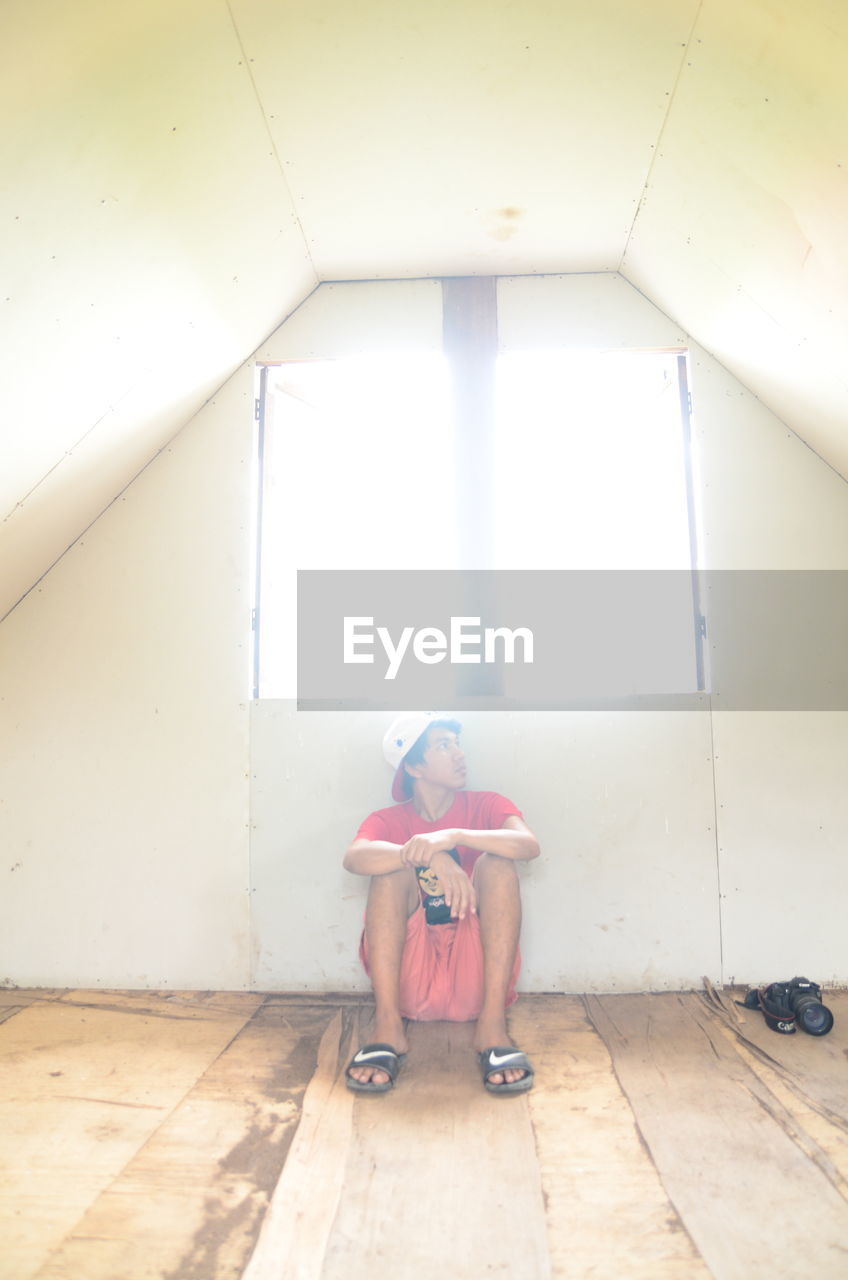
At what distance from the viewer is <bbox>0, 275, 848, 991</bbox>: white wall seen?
246 cm

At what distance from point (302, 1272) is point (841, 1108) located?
1.17m

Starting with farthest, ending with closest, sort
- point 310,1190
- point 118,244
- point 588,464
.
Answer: point 588,464 → point 118,244 → point 310,1190

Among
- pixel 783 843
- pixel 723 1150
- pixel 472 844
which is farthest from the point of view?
pixel 783 843

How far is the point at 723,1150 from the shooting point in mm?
1580

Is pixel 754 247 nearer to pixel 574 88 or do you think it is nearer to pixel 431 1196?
pixel 574 88

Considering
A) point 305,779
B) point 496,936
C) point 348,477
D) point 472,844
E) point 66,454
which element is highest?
point 348,477

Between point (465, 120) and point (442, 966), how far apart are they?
2.13 m

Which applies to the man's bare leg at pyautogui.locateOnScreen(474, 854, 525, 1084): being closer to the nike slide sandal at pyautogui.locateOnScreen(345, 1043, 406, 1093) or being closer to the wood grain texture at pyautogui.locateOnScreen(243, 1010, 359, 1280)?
the nike slide sandal at pyautogui.locateOnScreen(345, 1043, 406, 1093)

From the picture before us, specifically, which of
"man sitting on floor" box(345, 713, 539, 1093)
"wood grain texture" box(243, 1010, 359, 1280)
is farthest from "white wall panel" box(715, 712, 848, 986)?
"wood grain texture" box(243, 1010, 359, 1280)

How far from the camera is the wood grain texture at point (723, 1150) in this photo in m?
1.28

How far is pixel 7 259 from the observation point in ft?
5.26

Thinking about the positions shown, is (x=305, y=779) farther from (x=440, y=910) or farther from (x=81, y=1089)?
(x=81, y=1089)

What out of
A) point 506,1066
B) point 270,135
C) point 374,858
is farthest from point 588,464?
point 506,1066

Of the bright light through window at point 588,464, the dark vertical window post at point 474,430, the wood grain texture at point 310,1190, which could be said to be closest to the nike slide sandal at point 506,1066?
the wood grain texture at point 310,1190
